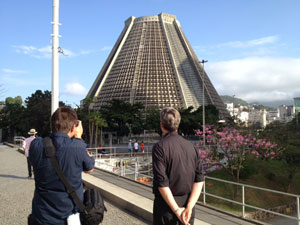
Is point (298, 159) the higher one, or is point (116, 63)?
point (116, 63)

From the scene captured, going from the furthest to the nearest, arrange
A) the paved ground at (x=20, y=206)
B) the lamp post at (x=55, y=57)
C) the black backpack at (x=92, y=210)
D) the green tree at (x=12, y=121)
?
the green tree at (x=12, y=121)
the lamp post at (x=55, y=57)
the paved ground at (x=20, y=206)
the black backpack at (x=92, y=210)

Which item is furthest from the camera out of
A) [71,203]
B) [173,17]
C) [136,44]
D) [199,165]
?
[173,17]

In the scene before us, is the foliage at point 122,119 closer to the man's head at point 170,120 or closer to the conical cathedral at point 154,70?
the conical cathedral at point 154,70

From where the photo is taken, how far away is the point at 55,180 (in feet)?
8.20

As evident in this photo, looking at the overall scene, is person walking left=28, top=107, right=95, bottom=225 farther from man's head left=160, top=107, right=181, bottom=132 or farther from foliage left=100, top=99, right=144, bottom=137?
foliage left=100, top=99, right=144, bottom=137

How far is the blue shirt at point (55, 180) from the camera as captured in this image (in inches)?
98.4

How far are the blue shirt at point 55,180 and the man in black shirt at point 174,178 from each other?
0.74 metres

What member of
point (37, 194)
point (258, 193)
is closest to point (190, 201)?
point (37, 194)

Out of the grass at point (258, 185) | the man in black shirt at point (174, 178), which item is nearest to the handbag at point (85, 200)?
the man in black shirt at point (174, 178)

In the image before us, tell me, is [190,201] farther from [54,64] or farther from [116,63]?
[116,63]

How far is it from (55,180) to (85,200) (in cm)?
36

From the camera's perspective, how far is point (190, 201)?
268 centimetres

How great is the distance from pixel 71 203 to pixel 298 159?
20.1m

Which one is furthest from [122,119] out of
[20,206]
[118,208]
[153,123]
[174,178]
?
[174,178]
